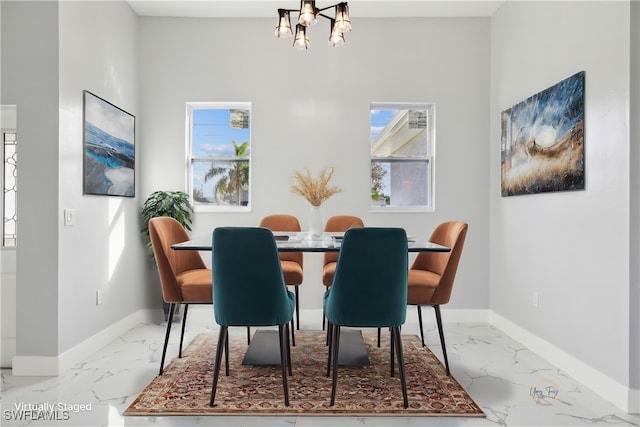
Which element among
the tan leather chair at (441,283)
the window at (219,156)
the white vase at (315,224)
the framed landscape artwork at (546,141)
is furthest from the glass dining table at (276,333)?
the window at (219,156)

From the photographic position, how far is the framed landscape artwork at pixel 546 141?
262 cm

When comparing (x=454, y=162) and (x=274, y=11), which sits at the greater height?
(x=274, y=11)

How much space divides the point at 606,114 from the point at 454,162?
166 centimetres

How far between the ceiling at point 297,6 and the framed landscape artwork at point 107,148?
108 centimetres

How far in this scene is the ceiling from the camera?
3701 mm

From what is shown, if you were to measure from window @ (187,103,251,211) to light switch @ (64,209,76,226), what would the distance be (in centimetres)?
138

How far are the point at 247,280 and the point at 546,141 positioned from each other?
94.1 inches

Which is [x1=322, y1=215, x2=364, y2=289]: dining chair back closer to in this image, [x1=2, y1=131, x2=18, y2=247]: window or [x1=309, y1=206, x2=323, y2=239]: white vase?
[x1=309, y1=206, x2=323, y2=239]: white vase

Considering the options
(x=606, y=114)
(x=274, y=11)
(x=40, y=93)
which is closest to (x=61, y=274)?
(x=40, y=93)

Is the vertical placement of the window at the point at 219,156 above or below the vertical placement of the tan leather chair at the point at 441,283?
above

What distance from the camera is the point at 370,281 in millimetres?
2014

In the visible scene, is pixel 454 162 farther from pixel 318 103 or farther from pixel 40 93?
pixel 40 93

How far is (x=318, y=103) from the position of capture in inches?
156

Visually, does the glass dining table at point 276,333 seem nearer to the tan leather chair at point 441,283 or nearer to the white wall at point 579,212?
the tan leather chair at point 441,283
